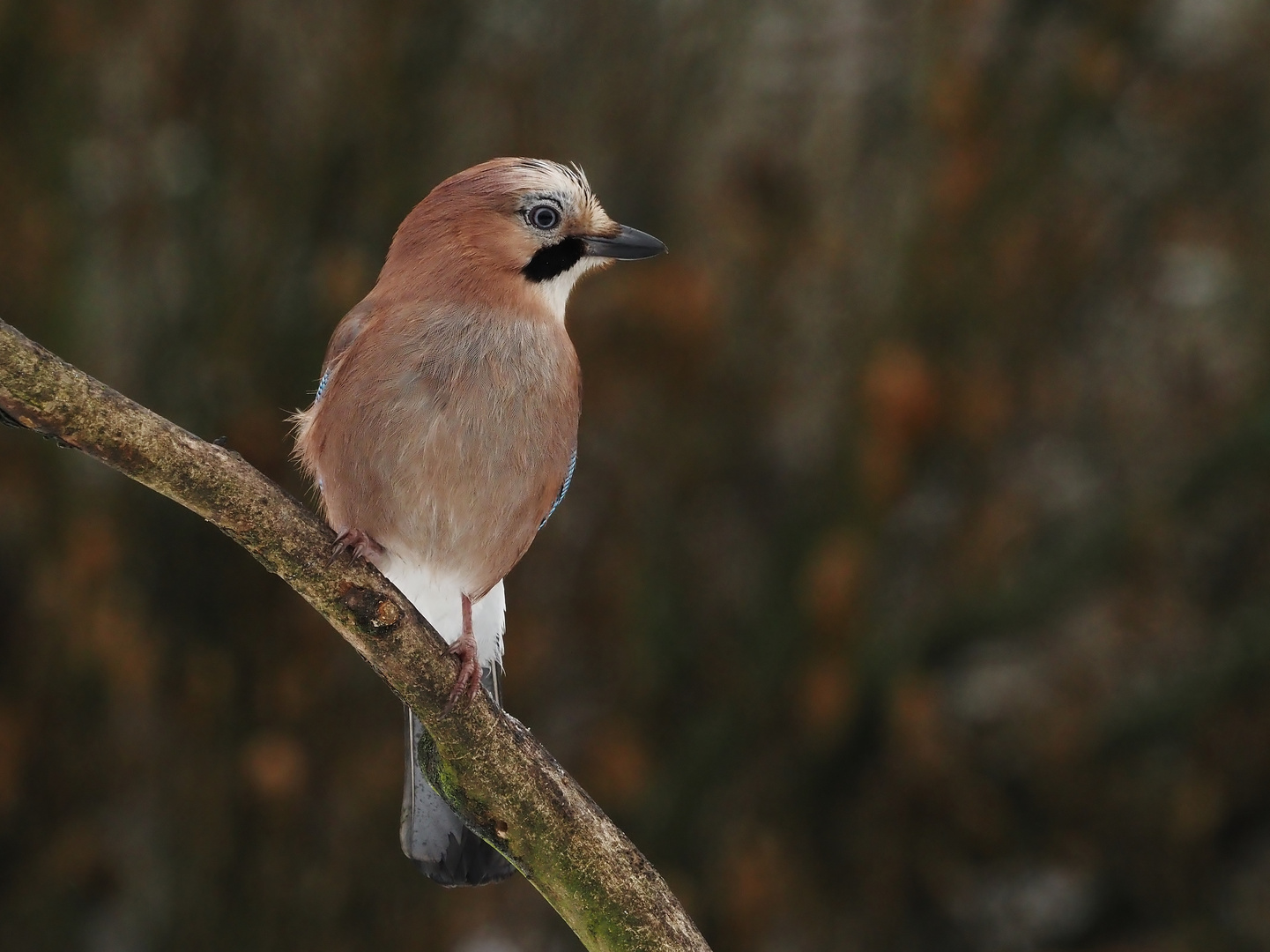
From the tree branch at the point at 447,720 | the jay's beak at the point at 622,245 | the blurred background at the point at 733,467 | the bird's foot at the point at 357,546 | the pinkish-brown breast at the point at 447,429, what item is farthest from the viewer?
the blurred background at the point at 733,467

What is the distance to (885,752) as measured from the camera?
599 cm

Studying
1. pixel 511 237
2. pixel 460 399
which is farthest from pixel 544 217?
pixel 460 399

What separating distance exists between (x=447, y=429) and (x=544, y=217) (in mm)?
525

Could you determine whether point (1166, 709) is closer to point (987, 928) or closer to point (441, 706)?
point (987, 928)

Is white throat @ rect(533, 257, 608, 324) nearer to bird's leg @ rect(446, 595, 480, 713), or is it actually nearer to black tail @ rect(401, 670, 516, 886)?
bird's leg @ rect(446, 595, 480, 713)

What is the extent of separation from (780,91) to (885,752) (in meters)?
2.68

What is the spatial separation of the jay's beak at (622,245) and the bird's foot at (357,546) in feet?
2.40

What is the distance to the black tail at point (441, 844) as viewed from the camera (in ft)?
9.30

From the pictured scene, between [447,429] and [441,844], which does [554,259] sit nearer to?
[447,429]

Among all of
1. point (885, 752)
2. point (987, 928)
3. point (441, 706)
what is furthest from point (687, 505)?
point (441, 706)

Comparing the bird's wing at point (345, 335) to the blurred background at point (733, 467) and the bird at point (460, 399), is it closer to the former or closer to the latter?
the bird at point (460, 399)

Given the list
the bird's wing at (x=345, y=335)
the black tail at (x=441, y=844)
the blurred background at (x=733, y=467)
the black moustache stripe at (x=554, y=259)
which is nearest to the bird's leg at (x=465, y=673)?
the black tail at (x=441, y=844)

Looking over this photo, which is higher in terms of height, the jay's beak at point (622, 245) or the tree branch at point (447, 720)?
the jay's beak at point (622, 245)

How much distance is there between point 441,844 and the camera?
2.88 m
